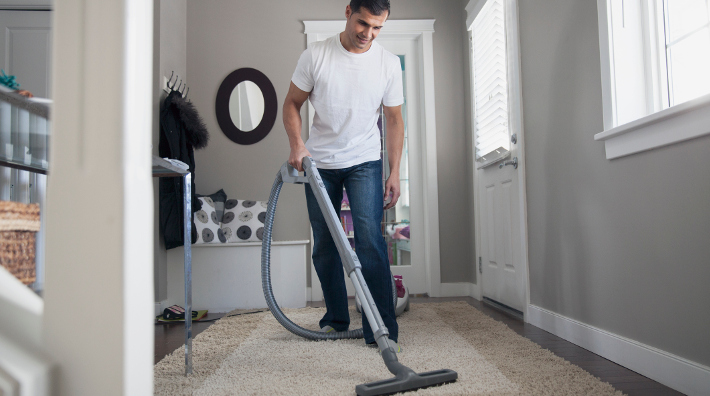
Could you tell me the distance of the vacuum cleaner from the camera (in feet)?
4.10

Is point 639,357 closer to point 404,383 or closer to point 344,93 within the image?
point 404,383

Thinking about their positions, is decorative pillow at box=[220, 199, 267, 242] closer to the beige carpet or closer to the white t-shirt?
the beige carpet

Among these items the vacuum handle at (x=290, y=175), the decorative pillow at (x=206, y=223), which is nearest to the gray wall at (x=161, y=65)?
the decorative pillow at (x=206, y=223)

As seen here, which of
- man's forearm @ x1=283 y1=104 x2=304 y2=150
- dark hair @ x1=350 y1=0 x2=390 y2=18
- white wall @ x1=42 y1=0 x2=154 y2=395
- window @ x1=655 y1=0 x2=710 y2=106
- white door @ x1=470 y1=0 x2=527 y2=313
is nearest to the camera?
white wall @ x1=42 y1=0 x2=154 y2=395

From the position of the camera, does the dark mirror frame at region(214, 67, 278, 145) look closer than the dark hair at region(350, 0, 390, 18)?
No

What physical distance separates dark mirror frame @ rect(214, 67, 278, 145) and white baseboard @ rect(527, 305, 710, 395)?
2465mm

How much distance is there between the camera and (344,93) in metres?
1.98

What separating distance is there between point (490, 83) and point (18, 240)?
2.64m

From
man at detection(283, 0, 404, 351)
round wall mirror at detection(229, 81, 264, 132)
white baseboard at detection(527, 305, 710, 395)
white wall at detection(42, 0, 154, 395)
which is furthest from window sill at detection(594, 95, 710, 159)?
round wall mirror at detection(229, 81, 264, 132)

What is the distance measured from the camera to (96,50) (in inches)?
12.2

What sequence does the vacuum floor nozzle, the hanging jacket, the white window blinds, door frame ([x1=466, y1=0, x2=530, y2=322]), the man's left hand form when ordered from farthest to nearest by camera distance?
the hanging jacket
the white window blinds
door frame ([x1=466, y1=0, x2=530, y2=322])
the man's left hand
the vacuum floor nozzle

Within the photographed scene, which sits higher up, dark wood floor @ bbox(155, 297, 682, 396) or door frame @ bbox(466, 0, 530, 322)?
door frame @ bbox(466, 0, 530, 322)

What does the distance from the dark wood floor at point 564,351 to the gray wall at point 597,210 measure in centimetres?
12

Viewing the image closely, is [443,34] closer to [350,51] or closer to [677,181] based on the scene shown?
[350,51]
